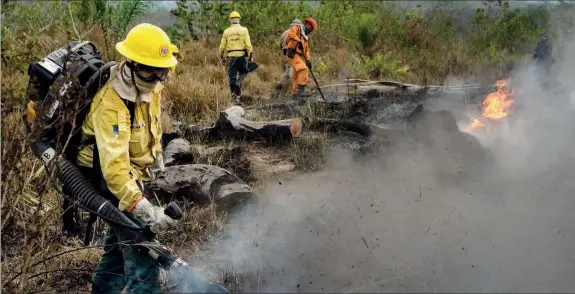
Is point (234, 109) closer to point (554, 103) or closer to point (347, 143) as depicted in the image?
point (347, 143)

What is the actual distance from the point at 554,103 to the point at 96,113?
26.2 feet

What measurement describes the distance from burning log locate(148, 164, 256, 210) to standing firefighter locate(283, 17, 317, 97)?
4.97 m

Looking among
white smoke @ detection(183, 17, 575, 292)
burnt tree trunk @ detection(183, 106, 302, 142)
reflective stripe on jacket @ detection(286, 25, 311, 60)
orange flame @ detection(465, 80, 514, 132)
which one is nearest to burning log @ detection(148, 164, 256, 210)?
white smoke @ detection(183, 17, 575, 292)

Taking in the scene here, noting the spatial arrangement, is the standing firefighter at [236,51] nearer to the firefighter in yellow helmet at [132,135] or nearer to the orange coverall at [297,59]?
the orange coverall at [297,59]

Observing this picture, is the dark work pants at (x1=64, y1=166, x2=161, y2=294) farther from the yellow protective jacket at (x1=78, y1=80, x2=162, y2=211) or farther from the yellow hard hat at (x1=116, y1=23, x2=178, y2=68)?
the yellow hard hat at (x1=116, y1=23, x2=178, y2=68)

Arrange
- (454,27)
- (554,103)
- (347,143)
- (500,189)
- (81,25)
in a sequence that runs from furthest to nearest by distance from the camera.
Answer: (454,27) → (81,25) → (554,103) → (347,143) → (500,189)

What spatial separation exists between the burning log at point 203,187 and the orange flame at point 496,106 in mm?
4048

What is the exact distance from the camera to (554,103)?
889cm

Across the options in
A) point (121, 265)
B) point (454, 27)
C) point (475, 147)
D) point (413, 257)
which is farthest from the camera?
point (454, 27)

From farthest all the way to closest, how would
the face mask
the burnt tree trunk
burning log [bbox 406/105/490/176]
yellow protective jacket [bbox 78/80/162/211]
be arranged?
the burnt tree trunk
burning log [bbox 406/105/490/176]
the face mask
yellow protective jacket [bbox 78/80/162/211]

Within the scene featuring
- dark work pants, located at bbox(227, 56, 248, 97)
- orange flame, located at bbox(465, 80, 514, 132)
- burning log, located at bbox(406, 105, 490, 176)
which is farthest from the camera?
dark work pants, located at bbox(227, 56, 248, 97)

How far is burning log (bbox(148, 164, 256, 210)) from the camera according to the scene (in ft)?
16.6

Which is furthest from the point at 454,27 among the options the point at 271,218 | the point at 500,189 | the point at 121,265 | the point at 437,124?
the point at 121,265

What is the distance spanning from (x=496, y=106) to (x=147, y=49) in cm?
641
